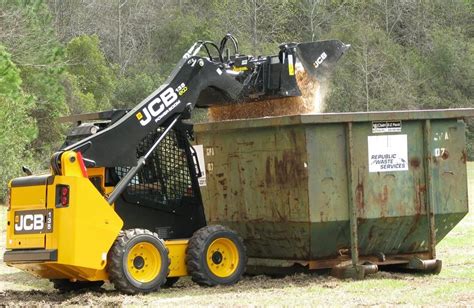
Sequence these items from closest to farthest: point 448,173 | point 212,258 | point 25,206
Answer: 1. point 25,206
2. point 212,258
3. point 448,173

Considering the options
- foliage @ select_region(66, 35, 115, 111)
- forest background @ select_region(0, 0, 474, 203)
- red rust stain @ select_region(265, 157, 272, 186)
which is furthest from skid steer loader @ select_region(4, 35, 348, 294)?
foliage @ select_region(66, 35, 115, 111)

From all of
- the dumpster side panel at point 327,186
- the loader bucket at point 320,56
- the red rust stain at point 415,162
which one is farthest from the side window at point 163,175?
the red rust stain at point 415,162

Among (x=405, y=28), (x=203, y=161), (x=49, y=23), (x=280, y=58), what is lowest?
(x=203, y=161)

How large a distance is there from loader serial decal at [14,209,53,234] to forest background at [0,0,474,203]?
4254cm

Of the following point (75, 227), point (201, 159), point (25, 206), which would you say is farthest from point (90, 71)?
point (75, 227)

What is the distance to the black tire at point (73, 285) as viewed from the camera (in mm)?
12070

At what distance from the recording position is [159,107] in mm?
11625

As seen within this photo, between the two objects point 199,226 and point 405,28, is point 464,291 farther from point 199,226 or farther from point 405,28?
point 405,28

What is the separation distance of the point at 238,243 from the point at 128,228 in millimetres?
1290

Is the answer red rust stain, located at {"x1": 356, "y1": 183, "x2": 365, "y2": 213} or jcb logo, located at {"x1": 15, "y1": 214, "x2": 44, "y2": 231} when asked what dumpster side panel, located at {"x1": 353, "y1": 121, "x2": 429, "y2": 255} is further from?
jcb logo, located at {"x1": 15, "y1": 214, "x2": 44, "y2": 231}

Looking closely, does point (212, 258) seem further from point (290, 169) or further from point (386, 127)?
point (386, 127)

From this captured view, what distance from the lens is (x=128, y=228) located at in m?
11.8

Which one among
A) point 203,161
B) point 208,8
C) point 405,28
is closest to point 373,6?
point 405,28

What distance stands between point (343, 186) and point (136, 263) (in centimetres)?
262
